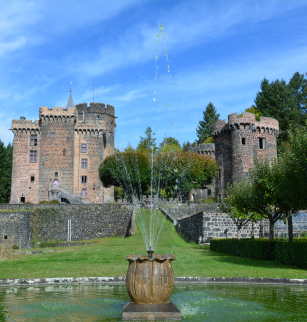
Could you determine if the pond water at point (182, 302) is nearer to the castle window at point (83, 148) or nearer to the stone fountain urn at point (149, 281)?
the stone fountain urn at point (149, 281)

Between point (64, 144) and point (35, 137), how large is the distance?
179 inches

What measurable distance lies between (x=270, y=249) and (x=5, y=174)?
6140 centimetres

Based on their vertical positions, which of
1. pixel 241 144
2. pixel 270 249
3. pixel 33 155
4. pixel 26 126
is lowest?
pixel 270 249

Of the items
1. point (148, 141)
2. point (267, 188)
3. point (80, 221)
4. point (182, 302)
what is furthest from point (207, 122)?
point (182, 302)

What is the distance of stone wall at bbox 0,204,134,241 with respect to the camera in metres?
40.0

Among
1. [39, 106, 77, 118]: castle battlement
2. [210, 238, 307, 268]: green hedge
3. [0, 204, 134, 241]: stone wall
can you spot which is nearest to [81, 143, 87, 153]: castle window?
[39, 106, 77, 118]: castle battlement

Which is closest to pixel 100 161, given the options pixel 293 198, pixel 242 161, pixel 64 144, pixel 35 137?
pixel 64 144

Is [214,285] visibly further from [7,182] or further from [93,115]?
[7,182]

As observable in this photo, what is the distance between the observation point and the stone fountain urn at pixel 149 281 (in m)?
7.91

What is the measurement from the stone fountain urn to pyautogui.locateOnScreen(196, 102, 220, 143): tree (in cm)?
7884

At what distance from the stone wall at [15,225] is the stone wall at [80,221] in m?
1.63

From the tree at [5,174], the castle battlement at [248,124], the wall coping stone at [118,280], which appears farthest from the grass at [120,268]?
the tree at [5,174]

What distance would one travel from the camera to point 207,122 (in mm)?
88250

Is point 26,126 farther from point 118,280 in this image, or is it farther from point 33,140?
point 118,280
